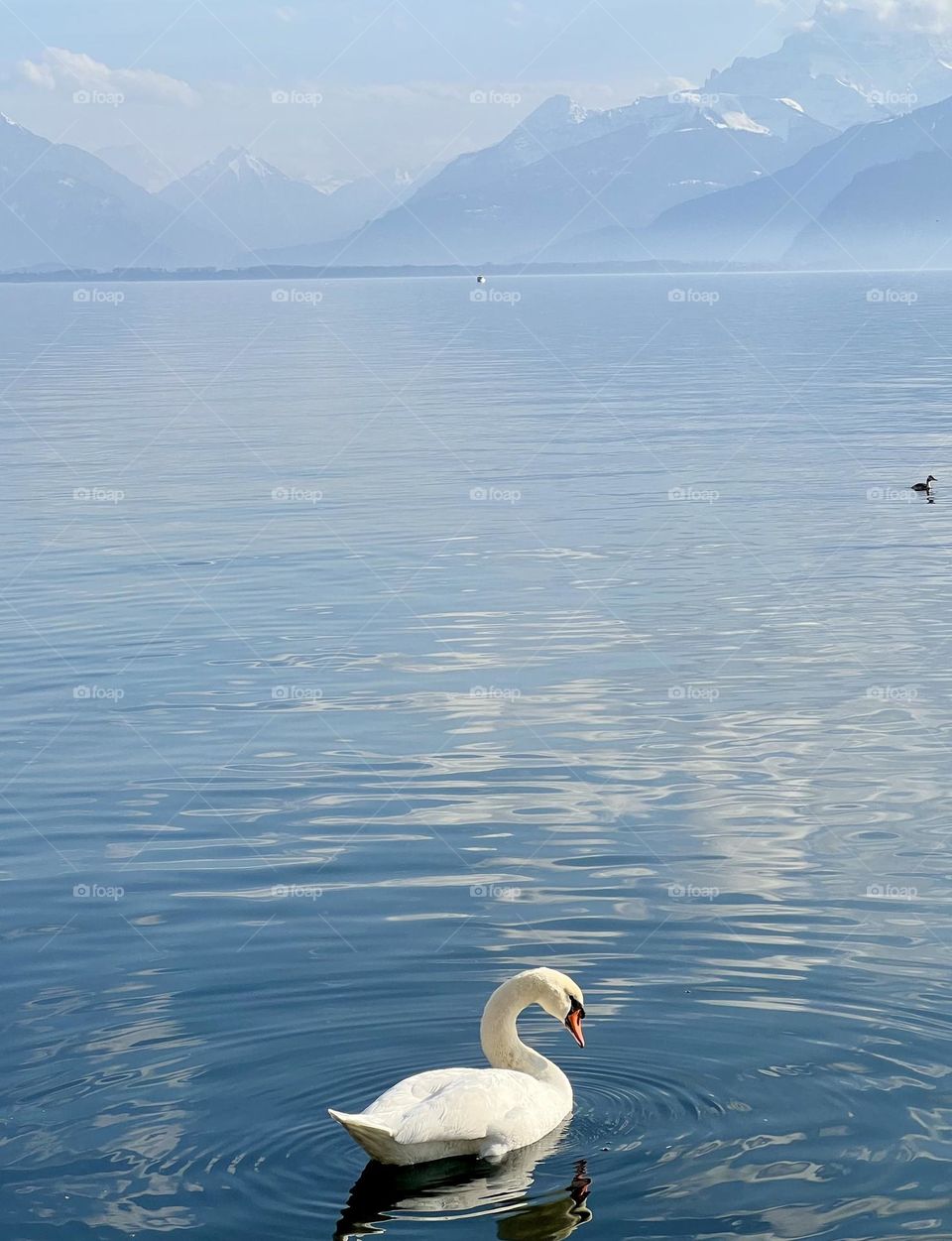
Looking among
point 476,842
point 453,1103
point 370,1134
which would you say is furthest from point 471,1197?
point 476,842

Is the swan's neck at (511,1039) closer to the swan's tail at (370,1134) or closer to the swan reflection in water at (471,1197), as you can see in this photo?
the swan reflection in water at (471,1197)

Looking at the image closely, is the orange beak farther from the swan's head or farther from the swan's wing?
the swan's wing

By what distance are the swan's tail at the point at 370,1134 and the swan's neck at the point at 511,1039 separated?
1.25 meters

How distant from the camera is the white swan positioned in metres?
10.6

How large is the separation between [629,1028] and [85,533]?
87.6 feet

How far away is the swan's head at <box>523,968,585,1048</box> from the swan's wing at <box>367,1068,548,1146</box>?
2.11ft

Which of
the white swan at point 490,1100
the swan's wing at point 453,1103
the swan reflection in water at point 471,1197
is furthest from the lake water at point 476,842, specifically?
the swan's wing at point 453,1103

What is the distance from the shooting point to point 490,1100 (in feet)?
36.3

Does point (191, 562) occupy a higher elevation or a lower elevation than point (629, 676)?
higher

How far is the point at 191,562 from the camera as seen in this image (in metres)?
33.1

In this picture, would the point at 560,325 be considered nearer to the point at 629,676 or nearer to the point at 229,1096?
the point at 629,676

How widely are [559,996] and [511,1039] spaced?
1.38 ft

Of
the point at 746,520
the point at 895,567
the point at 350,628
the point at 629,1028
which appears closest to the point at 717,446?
the point at 746,520

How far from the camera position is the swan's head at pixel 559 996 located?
39.1 feet
